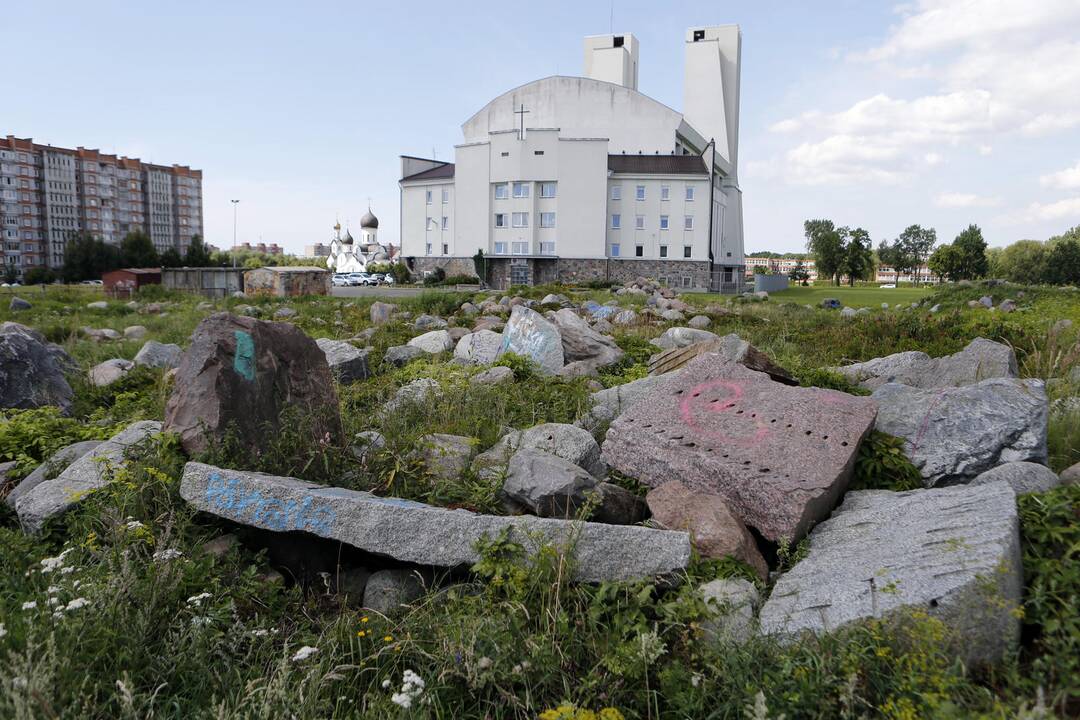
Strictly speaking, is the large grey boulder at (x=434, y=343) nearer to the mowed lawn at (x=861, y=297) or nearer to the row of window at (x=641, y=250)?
the mowed lawn at (x=861, y=297)

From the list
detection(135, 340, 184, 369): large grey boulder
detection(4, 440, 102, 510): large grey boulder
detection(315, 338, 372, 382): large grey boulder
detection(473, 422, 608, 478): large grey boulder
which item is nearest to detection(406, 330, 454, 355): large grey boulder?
detection(315, 338, 372, 382): large grey boulder

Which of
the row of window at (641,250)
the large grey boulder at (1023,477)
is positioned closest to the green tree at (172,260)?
the row of window at (641,250)

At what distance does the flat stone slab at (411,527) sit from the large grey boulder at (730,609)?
0.24 m

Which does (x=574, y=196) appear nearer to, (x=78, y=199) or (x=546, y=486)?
(x=546, y=486)

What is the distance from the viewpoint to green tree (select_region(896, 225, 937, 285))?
336 feet

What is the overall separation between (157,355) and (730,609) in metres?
10.2

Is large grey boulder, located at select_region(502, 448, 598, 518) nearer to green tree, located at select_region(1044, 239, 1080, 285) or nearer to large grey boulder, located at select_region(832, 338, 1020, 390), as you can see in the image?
large grey boulder, located at select_region(832, 338, 1020, 390)

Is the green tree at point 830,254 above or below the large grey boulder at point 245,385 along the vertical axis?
above

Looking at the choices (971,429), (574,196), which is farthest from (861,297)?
(971,429)

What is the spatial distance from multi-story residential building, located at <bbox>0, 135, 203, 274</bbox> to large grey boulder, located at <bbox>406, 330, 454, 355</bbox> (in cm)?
9895

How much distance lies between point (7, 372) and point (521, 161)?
49.2 metres

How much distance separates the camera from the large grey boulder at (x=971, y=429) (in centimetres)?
530

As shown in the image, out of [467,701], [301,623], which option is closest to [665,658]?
[467,701]

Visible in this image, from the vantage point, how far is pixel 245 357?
18.5 ft
